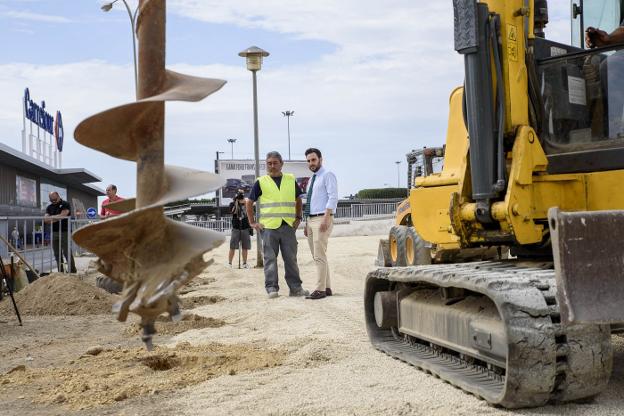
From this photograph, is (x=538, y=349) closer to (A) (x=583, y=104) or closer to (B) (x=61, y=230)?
(A) (x=583, y=104)

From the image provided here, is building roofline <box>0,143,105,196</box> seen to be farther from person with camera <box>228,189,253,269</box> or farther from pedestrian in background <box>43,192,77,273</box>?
person with camera <box>228,189,253,269</box>

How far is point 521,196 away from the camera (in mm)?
4828

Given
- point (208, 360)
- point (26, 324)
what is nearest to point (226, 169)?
point (26, 324)

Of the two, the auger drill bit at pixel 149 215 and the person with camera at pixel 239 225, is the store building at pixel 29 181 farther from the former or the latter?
the auger drill bit at pixel 149 215

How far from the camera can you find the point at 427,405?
4211mm

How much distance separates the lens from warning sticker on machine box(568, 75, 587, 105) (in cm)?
485

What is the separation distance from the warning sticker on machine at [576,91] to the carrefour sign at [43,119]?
27.1 m

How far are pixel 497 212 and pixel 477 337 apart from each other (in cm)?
87

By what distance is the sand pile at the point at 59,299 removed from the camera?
9930mm

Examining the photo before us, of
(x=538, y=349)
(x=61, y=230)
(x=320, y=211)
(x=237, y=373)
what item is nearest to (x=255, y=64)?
(x=61, y=230)

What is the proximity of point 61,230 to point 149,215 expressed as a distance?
43.0ft

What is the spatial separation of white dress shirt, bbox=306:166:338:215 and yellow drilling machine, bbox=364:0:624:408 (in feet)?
12.4

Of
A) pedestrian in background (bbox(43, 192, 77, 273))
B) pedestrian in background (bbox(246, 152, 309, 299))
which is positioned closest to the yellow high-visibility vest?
pedestrian in background (bbox(246, 152, 309, 299))

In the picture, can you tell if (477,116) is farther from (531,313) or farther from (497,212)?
(531,313)
